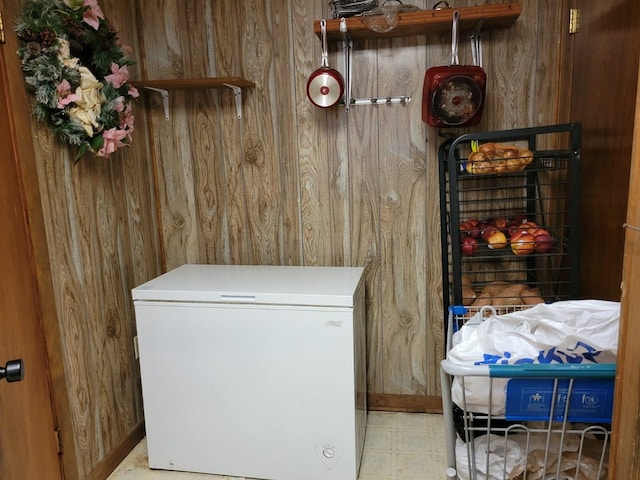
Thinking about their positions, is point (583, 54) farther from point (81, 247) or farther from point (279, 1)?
point (81, 247)

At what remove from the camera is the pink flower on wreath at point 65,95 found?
159 cm

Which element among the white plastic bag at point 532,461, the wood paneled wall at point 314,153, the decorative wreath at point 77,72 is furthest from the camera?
the wood paneled wall at point 314,153

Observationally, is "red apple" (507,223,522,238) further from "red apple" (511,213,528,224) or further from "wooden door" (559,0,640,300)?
"wooden door" (559,0,640,300)

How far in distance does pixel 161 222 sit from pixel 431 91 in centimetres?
151

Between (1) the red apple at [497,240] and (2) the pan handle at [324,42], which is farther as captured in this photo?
(2) the pan handle at [324,42]

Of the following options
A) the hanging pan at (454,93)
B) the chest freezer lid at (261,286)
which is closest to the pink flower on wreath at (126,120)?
the chest freezer lid at (261,286)

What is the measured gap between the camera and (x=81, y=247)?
1858 mm

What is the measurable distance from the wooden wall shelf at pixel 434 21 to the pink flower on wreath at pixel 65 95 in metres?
0.98

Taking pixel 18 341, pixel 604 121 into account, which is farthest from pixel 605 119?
pixel 18 341

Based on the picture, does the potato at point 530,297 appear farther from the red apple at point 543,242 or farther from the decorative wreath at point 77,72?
the decorative wreath at point 77,72

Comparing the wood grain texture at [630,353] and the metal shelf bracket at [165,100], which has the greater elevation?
the metal shelf bracket at [165,100]

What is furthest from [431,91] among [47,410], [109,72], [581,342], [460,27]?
[47,410]

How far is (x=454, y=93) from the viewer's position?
1821 millimetres

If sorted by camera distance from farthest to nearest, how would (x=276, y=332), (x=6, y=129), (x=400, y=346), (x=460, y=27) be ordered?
(x=400, y=346) → (x=460, y=27) → (x=276, y=332) → (x=6, y=129)
